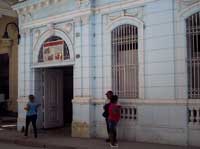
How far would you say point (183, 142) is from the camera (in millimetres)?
11727

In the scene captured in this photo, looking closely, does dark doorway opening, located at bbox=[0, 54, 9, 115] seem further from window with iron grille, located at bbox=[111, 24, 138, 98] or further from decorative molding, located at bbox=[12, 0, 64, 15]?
window with iron grille, located at bbox=[111, 24, 138, 98]

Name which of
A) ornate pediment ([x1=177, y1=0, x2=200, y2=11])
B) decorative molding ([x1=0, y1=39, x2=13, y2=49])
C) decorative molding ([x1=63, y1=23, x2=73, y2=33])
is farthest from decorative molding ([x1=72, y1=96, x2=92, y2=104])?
decorative molding ([x1=0, y1=39, x2=13, y2=49])

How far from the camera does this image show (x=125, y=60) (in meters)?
13.6

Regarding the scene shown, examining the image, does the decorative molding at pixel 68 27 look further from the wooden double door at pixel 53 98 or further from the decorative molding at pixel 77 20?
the wooden double door at pixel 53 98

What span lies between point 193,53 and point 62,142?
526 cm

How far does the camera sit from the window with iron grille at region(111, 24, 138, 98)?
13305 millimetres

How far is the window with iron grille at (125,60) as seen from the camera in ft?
43.7

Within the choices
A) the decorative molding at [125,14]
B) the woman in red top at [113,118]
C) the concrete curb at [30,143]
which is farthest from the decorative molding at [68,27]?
the concrete curb at [30,143]

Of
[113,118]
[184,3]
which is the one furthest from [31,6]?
[184,3]

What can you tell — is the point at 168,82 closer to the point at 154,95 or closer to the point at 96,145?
the point at 154,95

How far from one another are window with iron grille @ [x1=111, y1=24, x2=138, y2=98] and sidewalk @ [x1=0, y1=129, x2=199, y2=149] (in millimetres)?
1843

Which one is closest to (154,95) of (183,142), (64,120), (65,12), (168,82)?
(168,82)

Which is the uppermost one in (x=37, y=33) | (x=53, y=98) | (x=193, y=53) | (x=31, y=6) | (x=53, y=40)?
(x=31, y=6)

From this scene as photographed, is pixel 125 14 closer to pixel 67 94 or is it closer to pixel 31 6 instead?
pixel 31 6
